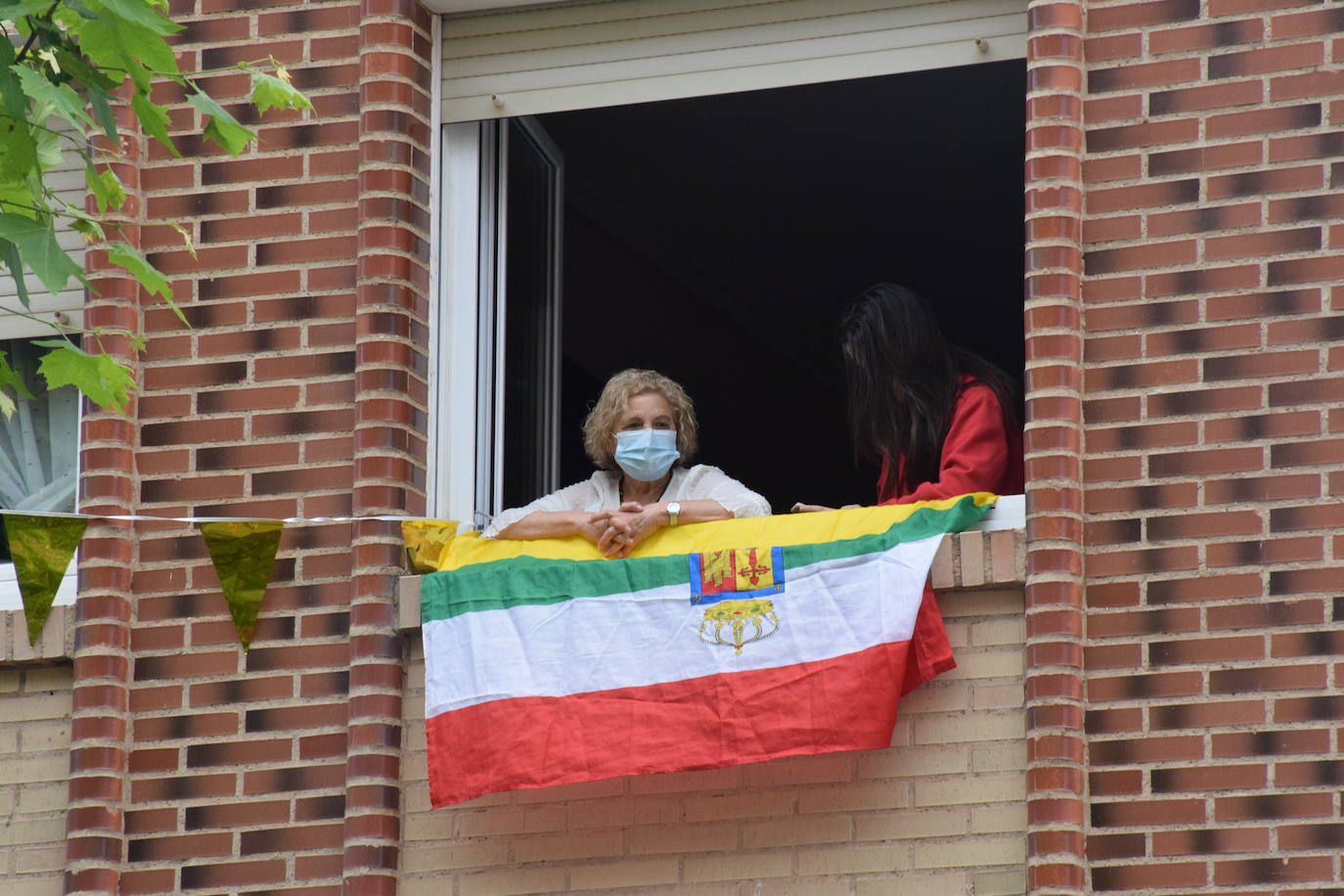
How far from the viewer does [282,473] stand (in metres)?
7.77

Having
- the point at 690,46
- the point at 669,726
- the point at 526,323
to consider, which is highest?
the point at 690,46

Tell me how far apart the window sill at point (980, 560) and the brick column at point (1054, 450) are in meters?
0.07

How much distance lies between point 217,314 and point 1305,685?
370 centimetres

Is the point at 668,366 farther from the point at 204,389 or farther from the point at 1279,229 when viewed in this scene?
the point at 1279,229

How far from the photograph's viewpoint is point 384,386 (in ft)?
25.1

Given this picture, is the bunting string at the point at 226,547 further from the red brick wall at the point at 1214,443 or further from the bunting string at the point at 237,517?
the red brick wall at the point at 1214,443

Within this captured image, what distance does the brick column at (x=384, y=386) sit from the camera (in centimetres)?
734

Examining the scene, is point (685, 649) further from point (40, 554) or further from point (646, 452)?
point (40, 554)

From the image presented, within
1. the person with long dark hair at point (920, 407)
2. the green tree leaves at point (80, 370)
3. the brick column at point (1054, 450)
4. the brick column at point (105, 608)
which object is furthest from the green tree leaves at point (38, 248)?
the brick column at point (1054, 450)

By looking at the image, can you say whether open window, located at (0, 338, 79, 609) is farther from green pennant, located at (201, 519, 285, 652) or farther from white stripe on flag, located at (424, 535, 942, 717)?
white stripe on flag, located at (424, 535, 942, 717)

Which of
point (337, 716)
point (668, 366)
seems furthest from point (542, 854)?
point (668, 366)

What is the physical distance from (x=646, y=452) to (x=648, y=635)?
0.84 m

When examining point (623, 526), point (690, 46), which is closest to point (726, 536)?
point (623, 526)

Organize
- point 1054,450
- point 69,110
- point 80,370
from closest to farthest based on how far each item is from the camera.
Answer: point 69,110 → point 80,370 → point 1054,450
